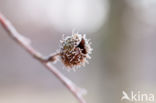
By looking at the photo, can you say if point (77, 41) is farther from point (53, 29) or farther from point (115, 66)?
point (53, 29)

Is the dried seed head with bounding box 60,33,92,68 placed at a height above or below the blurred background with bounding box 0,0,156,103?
below

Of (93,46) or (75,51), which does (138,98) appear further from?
(93,46)

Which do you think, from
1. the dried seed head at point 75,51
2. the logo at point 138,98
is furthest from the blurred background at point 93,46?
the logo at point 138,98

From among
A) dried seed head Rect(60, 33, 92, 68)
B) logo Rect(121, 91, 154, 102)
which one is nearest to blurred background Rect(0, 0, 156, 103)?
dried seed head Rect(60, 33, 92, 68)

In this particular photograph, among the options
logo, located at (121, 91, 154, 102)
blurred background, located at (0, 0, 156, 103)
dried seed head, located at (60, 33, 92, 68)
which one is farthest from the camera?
blurred background, located at (0, 0, 156, 103)

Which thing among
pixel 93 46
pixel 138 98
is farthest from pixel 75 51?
pixel 93 46

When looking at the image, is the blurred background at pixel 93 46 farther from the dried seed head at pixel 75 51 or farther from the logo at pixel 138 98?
the logo at pixel 138 98

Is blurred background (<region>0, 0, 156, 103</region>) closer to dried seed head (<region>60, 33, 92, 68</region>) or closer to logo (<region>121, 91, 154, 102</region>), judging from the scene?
dried seed head (<region>60, 33, 92, 68</region>)
